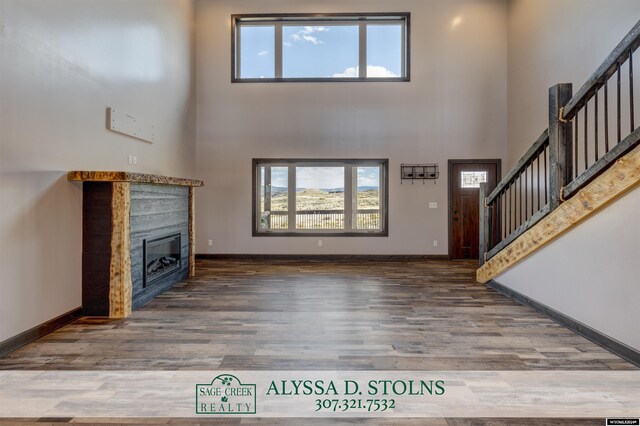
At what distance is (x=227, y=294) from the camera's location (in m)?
4.26

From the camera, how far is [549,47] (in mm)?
5500

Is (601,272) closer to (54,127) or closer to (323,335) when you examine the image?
(323,335)

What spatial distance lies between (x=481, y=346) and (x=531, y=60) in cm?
569

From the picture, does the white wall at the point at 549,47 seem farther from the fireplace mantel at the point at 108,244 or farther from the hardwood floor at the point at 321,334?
the fireplace mantel at the point at 108,244

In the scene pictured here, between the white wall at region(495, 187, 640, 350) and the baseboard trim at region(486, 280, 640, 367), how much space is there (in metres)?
0.04

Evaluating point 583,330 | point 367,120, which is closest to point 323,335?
point 583,330

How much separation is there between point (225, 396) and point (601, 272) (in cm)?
309

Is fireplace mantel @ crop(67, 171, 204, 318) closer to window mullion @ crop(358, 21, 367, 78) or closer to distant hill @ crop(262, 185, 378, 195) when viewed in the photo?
distant hill @ crop(262, 185, 378, 195)

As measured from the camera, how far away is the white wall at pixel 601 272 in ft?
7.98

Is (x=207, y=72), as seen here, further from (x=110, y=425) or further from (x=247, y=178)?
(x=110, y=425)

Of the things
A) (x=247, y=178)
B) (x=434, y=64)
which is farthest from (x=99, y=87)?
(x=434, y=64)

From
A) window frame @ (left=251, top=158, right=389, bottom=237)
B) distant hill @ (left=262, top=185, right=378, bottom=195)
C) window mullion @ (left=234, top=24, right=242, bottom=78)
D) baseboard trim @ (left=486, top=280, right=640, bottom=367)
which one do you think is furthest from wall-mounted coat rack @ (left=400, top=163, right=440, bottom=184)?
window mullion @ (left=234, top=24, right=242, bottom=78)

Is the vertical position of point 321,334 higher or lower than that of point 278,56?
lower

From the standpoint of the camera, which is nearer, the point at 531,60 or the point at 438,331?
the point at 438,331
